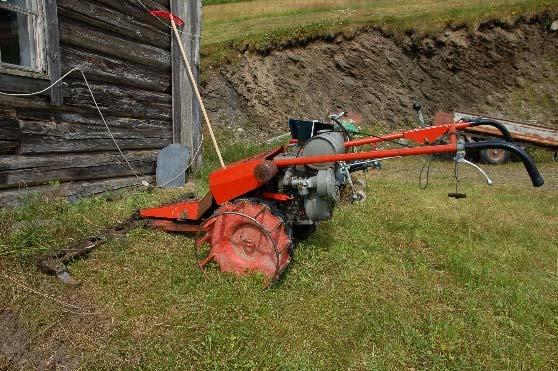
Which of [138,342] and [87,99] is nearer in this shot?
[138,342]

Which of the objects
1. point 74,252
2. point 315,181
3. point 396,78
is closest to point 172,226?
point 74,252

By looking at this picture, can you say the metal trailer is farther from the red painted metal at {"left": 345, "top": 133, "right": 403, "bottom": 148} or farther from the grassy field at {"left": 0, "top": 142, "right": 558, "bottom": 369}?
the red painted metal at {"left": 345, "top": 133, "right": 403, "bottom": 148}

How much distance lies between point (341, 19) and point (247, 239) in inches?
612

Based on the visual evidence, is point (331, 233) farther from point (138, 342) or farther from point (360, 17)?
point (360, 17)

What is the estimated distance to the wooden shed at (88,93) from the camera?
191 inches

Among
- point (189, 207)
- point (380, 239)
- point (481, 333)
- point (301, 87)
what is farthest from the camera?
point (301, 87)

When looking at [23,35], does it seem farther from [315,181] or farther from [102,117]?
[315,181]

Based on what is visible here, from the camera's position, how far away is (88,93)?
5.71 meters

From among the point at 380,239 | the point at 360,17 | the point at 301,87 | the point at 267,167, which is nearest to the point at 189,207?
the point at 267,167

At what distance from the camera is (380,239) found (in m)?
5.01

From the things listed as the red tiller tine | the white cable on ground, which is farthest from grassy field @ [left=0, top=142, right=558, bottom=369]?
the red tiller tine

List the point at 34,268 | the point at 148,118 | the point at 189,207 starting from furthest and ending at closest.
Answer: the point at 148,118
the point at 189,207
the point at 34,268

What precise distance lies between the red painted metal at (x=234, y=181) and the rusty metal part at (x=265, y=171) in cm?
4

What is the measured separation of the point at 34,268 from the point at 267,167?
2.02m
